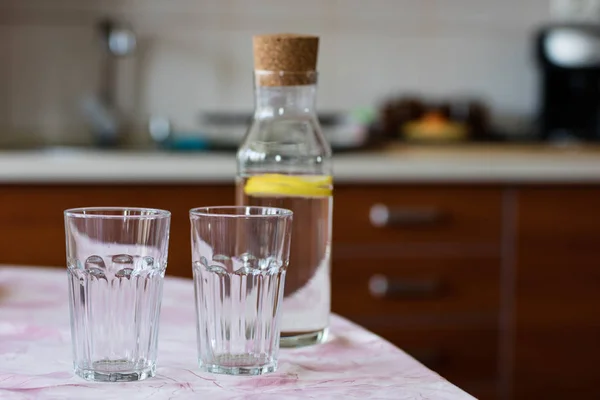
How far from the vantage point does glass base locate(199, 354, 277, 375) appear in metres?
0.63

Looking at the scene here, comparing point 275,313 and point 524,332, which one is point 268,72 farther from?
point 524,332

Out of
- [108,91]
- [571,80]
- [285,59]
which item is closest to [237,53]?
[108,91]

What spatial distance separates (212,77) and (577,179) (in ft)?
3.56

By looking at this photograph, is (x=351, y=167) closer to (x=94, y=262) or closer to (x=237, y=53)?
(x=237, y=53)

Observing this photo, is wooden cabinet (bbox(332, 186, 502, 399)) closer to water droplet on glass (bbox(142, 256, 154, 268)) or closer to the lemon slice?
the lemon slice

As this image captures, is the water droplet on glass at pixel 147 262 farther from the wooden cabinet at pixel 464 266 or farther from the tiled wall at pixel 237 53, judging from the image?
the tiled wall at pixel 237 53

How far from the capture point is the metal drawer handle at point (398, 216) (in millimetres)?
2105

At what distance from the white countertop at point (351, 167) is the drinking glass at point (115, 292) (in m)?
1.43

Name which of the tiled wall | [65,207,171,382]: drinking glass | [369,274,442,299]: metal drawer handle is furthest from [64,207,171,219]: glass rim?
the tiled wall

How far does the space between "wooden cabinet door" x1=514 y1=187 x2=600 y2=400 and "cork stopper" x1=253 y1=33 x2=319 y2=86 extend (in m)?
1.47

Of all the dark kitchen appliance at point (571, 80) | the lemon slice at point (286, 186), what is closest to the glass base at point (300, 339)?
the lemon slice at point (286, 186)

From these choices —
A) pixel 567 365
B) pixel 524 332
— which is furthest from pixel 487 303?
pixel 567 365

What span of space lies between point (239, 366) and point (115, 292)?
10 cm

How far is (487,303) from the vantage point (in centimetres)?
216
